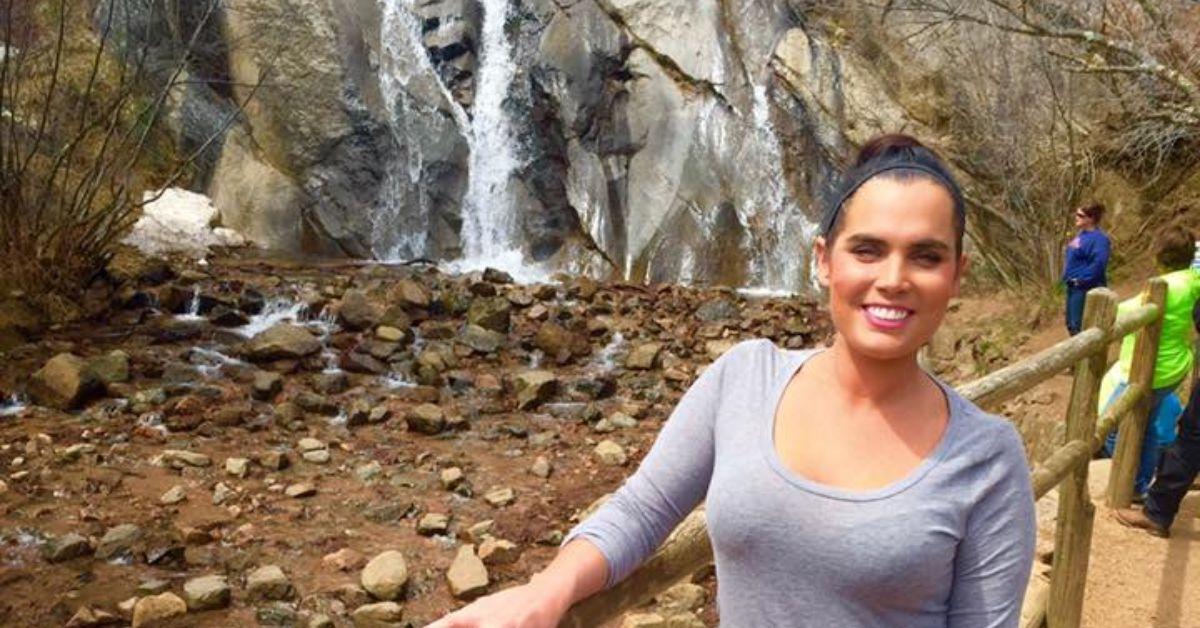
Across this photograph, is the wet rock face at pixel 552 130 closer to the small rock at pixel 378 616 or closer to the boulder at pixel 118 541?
the boulder at pixel 118 541

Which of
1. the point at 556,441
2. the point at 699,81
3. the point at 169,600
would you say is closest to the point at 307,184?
the point at 699,81

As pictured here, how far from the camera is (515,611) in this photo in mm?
1373

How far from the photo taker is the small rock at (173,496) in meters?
6.89

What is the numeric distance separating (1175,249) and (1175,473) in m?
1.36

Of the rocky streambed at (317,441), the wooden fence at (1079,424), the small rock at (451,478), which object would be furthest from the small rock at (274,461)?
the wooden fence at (1079,424)

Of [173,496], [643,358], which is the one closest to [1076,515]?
[173,496]

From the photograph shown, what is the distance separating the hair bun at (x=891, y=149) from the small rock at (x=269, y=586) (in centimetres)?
514

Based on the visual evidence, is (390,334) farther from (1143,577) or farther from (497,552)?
(1143,577)

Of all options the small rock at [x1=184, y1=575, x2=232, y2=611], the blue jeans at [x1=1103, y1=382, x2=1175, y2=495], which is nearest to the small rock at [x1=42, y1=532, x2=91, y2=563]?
the small rock at [x1=184, y1=575, x2=232, y2=611]

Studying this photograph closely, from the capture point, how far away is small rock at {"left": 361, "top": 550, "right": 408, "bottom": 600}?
18.9 feet

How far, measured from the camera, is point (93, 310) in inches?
454

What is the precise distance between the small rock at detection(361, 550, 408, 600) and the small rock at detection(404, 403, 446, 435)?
2.99 meters

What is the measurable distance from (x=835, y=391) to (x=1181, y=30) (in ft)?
44.6

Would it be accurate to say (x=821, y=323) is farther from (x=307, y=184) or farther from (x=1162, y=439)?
(x=307, y=184)
